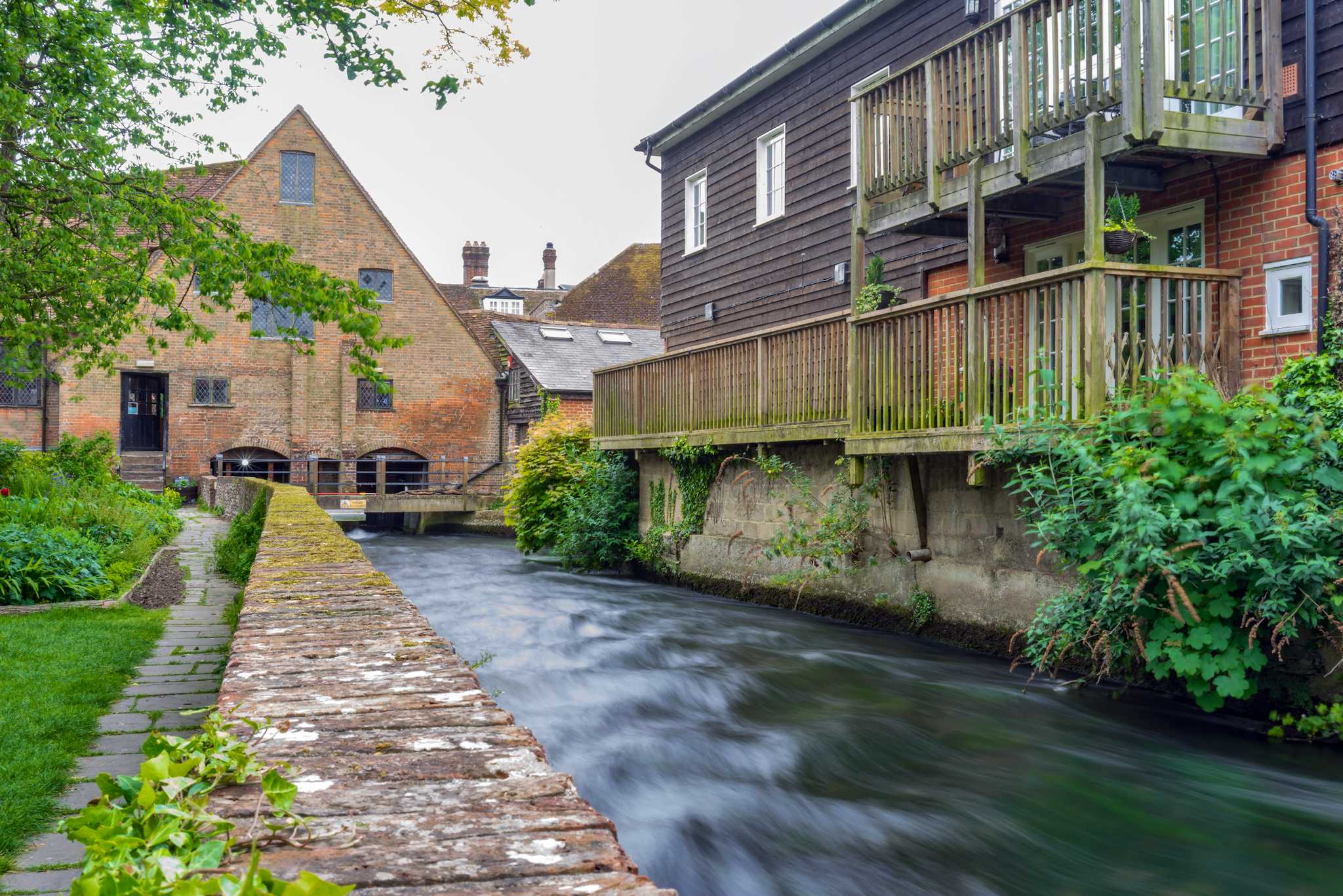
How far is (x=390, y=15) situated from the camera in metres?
10.7

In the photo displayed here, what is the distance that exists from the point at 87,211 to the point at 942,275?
8.79 m

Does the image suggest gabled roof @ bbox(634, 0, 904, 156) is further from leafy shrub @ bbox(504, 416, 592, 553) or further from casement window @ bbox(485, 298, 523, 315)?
casement window @ bbox(485, 298, 523, 315)

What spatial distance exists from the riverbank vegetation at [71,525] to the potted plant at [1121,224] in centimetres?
838

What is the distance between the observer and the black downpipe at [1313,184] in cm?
755

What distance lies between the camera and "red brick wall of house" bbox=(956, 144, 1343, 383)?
7.80m

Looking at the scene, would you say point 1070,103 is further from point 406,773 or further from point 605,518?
point 605,518

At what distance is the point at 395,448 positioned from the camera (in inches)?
1320

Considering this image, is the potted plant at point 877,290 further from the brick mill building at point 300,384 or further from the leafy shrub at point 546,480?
the brick mill building at point 300,384

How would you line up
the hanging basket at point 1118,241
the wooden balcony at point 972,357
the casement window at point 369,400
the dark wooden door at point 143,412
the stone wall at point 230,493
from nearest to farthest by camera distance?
the wooden balcony at point 972,357 → the hanging basket at point 1118,241 → the stone wall at point 230,493 → the dark wooden door at point 143,412 → the casement window at point 369,400

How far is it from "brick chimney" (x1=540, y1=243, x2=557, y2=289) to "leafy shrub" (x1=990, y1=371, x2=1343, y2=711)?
57266 mm

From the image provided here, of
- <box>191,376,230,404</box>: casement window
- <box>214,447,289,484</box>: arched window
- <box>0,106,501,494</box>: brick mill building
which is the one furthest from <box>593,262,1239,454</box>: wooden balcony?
<box>191,376,230,404</box>: casement window

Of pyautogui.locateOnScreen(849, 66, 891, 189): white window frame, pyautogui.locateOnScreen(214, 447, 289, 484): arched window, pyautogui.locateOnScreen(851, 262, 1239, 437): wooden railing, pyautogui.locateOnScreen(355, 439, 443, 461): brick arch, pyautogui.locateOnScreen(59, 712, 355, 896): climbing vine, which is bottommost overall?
pyautogui.locateOnScreen(59, 712, 355, 896): climbing vine

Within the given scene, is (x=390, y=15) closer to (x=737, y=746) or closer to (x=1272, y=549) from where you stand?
(x=737, y=746)

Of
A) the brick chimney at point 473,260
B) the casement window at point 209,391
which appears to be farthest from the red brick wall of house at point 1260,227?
the brick chimney at point 473,260
